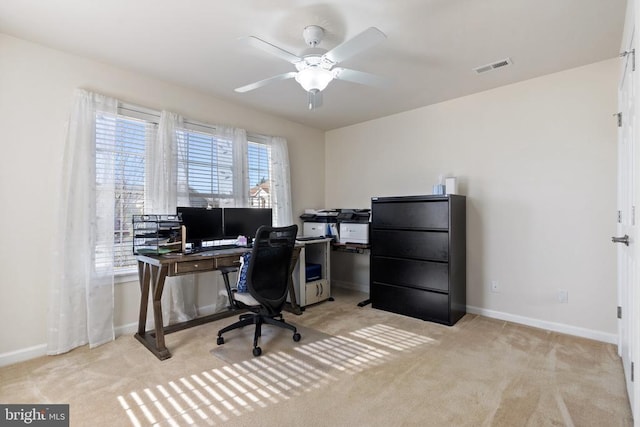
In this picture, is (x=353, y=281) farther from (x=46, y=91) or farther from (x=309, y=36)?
(x=46, y=91)

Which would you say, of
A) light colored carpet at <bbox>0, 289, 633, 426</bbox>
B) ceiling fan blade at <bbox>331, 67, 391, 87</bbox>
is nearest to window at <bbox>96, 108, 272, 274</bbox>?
light colored carpet at <bbox>0, 289, 633, 426</bbox>

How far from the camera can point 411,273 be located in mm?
3439

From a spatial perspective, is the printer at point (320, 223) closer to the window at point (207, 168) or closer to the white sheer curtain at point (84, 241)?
the window at point (207, 168)

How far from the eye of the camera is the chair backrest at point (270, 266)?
256 cm

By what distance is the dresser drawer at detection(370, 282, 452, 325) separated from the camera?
3.20 m

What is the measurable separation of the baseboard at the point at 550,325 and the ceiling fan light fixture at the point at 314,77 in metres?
2.96

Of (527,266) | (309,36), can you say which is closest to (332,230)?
(527,266)

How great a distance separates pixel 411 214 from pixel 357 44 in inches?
80.3

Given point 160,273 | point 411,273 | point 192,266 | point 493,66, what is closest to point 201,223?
point 192,266

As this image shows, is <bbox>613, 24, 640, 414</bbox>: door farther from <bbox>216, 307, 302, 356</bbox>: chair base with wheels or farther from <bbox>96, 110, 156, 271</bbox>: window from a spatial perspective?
<bbox>96, 110, 156, 271</bbox>: window

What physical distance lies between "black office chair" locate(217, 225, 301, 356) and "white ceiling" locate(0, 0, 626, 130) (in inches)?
61.3

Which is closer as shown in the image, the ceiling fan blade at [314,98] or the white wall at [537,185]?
the ceiling fan blade at [314,98]

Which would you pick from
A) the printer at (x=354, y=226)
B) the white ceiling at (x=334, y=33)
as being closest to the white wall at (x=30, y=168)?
the white ceiling at (x=334, y=33)

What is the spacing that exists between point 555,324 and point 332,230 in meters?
2.65
